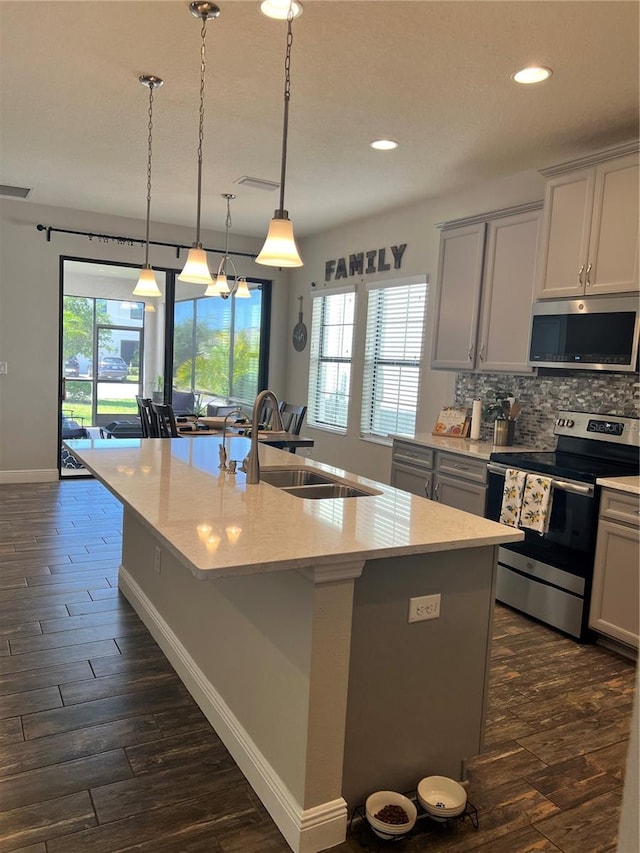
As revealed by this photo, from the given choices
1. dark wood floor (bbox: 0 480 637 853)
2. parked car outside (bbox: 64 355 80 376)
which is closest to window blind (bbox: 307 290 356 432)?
parked car outside (bbox: 64 355 80 376)

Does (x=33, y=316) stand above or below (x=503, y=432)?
above

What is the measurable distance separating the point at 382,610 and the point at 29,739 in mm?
1455

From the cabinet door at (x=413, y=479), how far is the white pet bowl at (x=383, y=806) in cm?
240

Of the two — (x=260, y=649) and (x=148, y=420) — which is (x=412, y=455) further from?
(x=260, y=649)

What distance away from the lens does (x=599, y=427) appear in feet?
12.2

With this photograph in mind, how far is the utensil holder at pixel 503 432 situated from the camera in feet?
14.2

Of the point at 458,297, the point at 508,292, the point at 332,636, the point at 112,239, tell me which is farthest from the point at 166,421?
the point at 332,636

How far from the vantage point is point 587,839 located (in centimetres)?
196

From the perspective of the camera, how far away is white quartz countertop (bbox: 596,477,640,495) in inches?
120

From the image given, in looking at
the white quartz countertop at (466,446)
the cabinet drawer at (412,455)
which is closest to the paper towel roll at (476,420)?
the white quartz countertop at (466,446)

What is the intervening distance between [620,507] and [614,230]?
57.9 inches

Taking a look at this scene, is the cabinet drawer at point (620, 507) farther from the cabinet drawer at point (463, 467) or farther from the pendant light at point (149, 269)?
the pendant light at point (149, 269)

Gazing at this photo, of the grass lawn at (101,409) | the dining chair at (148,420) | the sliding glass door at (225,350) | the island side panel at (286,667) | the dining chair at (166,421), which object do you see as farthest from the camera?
the sliding glass door at (225,350)

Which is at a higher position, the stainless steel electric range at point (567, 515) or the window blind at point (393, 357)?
the window blind at point (393, 357)
